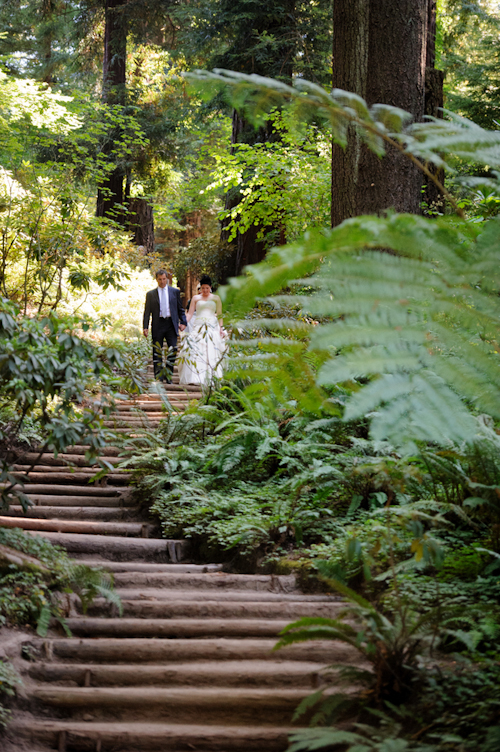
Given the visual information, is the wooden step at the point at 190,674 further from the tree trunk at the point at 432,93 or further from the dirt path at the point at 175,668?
the tree trunk at the point at 432,93

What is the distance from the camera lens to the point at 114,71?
20.2 metres

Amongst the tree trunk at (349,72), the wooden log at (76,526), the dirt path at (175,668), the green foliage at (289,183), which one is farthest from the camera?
the green foliage at (289,183)

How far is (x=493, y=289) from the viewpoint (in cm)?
225

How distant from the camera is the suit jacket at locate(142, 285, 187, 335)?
36.1 feet

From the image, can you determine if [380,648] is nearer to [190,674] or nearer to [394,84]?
[190,674]

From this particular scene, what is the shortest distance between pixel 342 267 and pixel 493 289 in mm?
567

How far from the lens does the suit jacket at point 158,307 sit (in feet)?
36.1

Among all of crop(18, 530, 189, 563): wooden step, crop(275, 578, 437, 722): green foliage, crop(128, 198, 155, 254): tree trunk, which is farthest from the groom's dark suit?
crop(128, 198, 155, 254): tree trunk

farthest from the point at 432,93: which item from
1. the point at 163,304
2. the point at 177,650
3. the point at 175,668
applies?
the point at 175,668

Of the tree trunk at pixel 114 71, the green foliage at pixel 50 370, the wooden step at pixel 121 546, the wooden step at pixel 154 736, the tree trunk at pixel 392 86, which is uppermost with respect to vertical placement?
the tree trunk at pixel 114 71

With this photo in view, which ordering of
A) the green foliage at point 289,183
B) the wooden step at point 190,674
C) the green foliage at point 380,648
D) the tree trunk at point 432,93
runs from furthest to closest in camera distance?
the green foliage at point 289,183 → the tree trunk at point 432,93 → the wooden step at point 190,674 → the green foliage at point 380,648

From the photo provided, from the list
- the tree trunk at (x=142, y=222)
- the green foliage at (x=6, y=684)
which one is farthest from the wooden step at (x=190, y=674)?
the tree trunk at (x=142, y=222)

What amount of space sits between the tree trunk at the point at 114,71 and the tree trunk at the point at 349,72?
13.3 metres

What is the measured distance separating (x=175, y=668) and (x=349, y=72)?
19.9 ft
